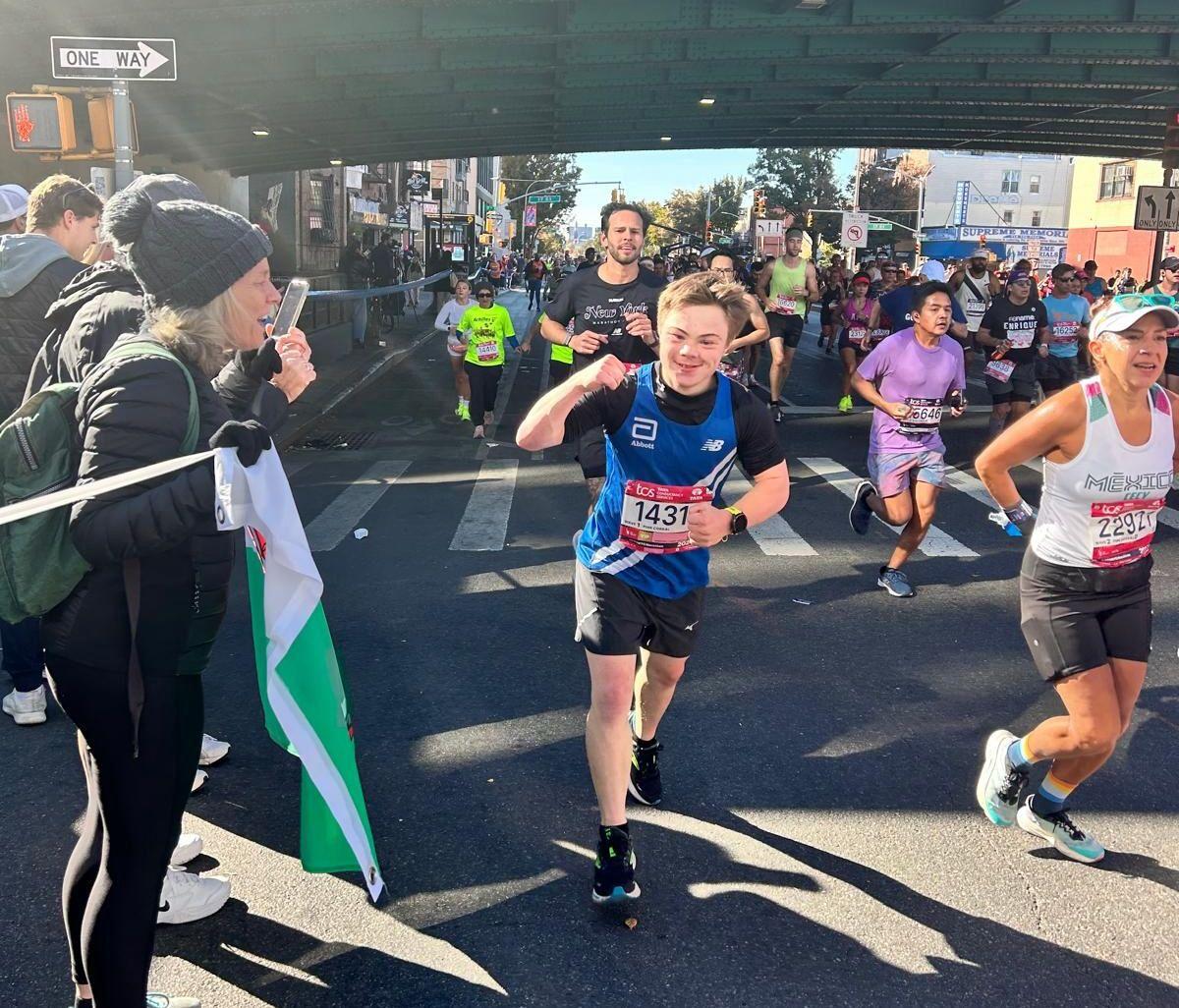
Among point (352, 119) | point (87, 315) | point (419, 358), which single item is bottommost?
point (419, 358)

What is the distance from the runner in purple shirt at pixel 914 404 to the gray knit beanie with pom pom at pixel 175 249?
496cm

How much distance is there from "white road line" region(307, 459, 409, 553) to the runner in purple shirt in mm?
3895

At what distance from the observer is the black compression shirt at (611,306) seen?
7023 mm

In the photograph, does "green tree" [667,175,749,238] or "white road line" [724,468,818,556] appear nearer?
"white road line" [724,468,818,556]

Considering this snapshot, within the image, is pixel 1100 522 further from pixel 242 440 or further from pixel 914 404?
pixel 914 404

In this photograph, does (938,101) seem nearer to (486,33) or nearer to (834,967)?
(486,33)

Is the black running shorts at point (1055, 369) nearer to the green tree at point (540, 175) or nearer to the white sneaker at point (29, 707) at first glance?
the white sneaker at point (29, 707)

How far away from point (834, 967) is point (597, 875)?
0.76m

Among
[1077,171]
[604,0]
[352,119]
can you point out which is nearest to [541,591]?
[604,0]

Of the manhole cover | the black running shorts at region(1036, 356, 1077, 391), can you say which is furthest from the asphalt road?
the manhole cover

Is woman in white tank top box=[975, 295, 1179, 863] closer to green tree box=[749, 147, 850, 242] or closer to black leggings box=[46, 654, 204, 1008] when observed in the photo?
black leggings box=[46, 654, 204, 1008]

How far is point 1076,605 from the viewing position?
367 cm

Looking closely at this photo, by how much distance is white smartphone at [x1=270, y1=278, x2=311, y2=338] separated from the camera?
9.65 feet

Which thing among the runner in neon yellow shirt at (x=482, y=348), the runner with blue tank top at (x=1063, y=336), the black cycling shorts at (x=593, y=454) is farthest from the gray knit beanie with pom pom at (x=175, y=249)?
the runner in neon yellow shirt at (x=482, y=348)
